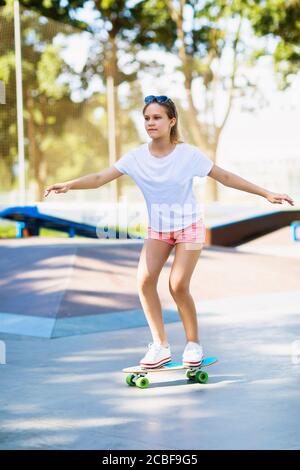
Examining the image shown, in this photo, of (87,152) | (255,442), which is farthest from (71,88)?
(255,442)

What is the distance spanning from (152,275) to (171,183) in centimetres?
61

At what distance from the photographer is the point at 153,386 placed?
555cm

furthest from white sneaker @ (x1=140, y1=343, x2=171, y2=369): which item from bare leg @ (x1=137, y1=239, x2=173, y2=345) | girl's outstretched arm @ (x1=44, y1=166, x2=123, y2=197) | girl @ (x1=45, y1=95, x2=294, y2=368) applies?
girl's outstretched arm @ (x1=44, y1=166, x2=123, y2=197)

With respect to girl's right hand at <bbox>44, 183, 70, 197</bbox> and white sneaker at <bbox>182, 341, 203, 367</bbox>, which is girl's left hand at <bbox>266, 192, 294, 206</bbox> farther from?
girl's right hand at <bbox>44, 183, 70, 197</bbox>

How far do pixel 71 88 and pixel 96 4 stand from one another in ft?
16.0

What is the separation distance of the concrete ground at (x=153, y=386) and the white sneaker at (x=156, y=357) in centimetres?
14

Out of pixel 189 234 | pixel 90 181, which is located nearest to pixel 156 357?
pixel 189 234

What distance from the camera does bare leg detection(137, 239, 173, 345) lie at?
5574 millimetres

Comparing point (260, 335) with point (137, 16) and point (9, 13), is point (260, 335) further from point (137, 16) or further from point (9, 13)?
point (137, 16)

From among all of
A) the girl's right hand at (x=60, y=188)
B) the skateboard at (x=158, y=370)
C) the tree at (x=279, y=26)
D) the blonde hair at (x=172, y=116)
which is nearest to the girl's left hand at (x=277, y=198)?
the blonde hair at (x=172, y=116)

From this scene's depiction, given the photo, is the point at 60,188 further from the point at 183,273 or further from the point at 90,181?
the point at 183,273

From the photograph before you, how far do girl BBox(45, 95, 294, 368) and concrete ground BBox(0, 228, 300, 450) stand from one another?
0.46m

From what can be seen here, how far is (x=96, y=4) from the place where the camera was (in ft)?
103

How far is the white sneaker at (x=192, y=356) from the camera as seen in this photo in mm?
5562
